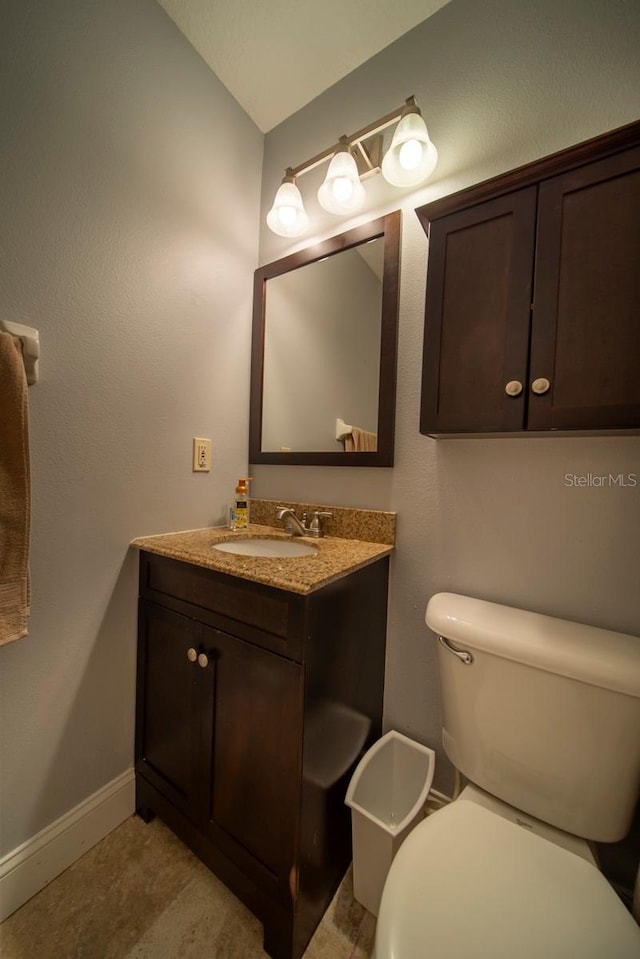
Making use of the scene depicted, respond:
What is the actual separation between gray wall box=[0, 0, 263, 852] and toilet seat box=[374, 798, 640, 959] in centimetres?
92

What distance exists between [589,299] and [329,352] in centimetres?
81

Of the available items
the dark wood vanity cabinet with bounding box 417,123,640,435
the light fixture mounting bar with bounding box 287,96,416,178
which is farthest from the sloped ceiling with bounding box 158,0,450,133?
the dark wood vanity cabinet with bounding box 417,123,640,435

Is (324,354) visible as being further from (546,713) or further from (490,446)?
(546,713)

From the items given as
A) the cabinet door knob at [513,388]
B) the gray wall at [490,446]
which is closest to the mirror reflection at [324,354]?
the gray wall at [490,446]

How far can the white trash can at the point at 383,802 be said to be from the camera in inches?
32.7

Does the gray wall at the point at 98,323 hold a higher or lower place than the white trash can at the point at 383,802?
higher

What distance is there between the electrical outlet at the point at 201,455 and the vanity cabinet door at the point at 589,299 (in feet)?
3.43

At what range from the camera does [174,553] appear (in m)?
0.96

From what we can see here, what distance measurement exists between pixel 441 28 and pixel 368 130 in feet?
1.22

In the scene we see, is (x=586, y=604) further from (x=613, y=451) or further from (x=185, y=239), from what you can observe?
(x=185, y=239)

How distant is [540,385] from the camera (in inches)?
29.1

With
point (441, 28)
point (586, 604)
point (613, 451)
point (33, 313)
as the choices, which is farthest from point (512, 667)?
point (441, 28)

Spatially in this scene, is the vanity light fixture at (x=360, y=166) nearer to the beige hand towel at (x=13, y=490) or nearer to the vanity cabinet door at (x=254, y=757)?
the beige hand towel at (x=13, y=490)

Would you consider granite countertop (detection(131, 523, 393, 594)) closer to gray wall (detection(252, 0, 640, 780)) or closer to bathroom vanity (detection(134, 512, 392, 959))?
bathroom vanity (detection(134, 512, 392, 959))
